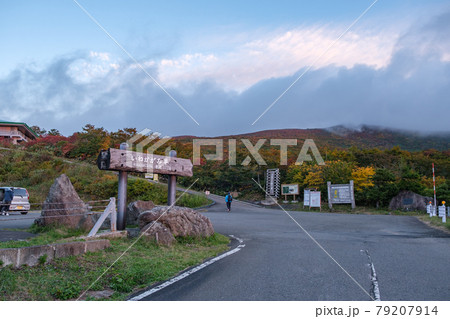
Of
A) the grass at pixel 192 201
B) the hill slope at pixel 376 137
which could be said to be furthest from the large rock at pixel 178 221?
the hill slope at pixel 376 137

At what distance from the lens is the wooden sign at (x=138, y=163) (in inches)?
383

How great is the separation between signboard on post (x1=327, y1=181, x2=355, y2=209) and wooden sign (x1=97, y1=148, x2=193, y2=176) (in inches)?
725

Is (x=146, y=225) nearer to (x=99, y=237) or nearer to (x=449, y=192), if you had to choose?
(x=99, y=237)

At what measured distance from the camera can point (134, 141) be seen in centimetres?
3866

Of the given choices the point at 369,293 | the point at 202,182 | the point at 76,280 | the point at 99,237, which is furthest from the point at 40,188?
the point at 369,293

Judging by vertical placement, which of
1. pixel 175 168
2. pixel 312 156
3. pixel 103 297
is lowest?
pixel 103 297

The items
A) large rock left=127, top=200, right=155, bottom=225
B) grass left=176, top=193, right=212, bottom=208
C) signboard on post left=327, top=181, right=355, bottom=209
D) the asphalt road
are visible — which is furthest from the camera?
grass left=176, top=193, right=212, bottom=208

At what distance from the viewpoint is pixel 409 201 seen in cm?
2578

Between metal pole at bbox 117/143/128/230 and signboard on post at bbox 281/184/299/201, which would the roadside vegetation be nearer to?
signboard on post at bbox 281/184/299/201

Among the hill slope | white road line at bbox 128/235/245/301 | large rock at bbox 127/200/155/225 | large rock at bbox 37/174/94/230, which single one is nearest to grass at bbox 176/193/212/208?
large rock at bbox 127/200/155/225

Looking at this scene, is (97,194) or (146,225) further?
(97,194)

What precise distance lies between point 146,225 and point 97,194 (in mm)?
19400

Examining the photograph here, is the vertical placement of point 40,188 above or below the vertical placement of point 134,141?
below

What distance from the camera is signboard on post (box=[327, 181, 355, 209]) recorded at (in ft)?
88.9
